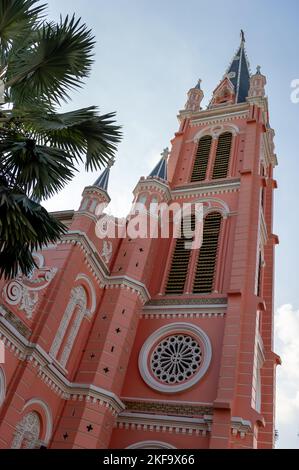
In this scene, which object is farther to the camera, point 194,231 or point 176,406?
point 194,231

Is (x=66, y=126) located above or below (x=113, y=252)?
below

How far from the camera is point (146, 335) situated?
55.5 feet

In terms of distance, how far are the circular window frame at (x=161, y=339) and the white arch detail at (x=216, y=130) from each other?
1256 cm

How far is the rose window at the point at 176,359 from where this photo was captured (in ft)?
50.7

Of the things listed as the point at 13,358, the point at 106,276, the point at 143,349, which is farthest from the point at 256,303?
the point at 13,358

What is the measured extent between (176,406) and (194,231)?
27.1ft

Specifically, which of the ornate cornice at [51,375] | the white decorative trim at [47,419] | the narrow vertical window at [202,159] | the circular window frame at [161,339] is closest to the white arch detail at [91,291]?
the circular window frame at [161,339]

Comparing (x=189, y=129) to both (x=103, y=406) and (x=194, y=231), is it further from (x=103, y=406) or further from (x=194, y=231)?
(x=103, y=406)

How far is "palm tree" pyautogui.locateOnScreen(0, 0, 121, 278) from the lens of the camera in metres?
7.85

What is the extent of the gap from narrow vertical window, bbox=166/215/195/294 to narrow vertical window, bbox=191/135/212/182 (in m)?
3.30

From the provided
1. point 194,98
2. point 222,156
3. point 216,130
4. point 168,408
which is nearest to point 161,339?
point 168,408

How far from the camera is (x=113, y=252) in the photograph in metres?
18.2

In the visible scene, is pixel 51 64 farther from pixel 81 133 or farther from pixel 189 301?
pixel 189 301
